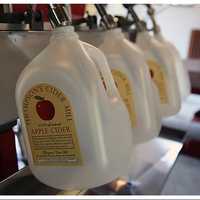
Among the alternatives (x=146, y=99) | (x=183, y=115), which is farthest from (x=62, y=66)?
(x=183, y=115)

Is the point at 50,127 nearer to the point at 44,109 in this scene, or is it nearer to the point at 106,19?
the point at 44,109

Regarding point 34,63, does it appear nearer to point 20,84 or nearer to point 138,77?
point 20,84

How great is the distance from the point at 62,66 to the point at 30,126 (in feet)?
0.36

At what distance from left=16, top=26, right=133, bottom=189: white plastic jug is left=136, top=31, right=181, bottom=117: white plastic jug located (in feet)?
1.07

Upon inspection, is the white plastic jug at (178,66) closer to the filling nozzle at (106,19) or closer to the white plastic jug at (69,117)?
the filling nozzle at (106,19)

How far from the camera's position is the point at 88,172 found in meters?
0.43

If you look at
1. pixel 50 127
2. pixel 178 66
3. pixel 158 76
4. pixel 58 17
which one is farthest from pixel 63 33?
pixel 178 66

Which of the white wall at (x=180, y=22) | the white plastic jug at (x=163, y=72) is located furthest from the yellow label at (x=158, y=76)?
the white wall at (x=180, y=22)

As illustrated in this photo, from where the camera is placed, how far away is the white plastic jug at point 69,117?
1.29 feet

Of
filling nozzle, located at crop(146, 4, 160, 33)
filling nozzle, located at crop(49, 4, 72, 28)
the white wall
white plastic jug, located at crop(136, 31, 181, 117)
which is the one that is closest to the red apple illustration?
filling nozzle, located at crop(49, 4, 72, 28)

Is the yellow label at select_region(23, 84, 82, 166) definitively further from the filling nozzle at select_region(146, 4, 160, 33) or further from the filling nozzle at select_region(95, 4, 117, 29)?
the filling nozzle at select_region(146, 4, 160, 33)

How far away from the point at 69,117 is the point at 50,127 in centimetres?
4

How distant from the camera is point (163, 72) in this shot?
0.76m

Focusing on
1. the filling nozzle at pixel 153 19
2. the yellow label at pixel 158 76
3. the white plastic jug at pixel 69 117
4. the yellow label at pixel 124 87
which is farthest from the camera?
the filling nozzle at pixel 153 19
